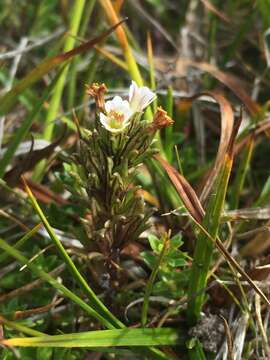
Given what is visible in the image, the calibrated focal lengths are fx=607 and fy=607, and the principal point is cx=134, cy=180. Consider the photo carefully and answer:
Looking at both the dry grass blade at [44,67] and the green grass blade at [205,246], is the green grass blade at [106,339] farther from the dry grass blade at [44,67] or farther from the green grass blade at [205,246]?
the dry grass blade at [44,67]

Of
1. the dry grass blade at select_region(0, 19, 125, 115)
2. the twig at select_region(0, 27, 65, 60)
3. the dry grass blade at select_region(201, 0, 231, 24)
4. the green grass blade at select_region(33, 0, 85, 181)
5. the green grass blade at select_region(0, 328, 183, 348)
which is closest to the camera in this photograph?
the green grass blade at select_region(0, 328, 183, 348)

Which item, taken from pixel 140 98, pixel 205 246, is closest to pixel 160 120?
pixel 140 98

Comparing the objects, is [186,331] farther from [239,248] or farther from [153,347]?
[239,248]

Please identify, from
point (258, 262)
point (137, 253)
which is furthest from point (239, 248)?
point (137, 253)

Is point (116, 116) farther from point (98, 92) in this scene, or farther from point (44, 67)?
point (44, 67)

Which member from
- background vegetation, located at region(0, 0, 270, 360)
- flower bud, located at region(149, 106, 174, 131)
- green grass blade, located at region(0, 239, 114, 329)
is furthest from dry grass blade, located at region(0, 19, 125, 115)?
green grass blade, located at region(0, 239, 114, 329)

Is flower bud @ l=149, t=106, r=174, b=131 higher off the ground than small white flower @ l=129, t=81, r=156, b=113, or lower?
lower

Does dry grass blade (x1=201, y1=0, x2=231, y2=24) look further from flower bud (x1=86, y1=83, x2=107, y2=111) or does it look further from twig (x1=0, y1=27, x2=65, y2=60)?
flower bud (x1=86, y1=83, x2=107, y2=111)
